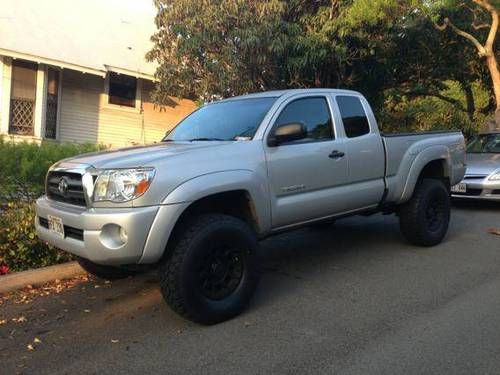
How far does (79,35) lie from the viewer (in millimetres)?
14852

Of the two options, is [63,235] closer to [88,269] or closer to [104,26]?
[88,269]

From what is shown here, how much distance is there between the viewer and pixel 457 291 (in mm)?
5258

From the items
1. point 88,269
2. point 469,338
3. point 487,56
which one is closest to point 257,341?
point 469,338

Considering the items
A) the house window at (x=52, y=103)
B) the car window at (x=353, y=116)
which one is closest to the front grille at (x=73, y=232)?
the car window at (x=353, y=116)

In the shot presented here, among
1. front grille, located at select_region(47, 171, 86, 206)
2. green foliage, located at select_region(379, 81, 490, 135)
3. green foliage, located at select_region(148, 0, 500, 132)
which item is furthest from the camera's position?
green foliage, located at select_region(379, 81, 490, 135)

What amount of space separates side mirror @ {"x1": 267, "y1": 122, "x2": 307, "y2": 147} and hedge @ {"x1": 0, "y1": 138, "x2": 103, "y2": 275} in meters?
2.59

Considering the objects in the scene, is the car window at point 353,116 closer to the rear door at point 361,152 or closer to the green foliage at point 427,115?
the rear door at point 361,152

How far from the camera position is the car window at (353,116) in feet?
19.7

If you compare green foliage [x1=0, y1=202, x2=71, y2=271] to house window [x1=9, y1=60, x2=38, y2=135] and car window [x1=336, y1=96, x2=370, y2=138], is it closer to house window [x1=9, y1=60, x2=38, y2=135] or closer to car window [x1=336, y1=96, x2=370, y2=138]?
car window [x1=336, y1=96, x2=370, y2=138]

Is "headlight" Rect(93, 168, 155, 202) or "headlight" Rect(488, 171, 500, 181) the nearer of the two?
"headlight" Rect(93, 168, 155, 202)

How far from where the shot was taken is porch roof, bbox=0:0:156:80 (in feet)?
43.1

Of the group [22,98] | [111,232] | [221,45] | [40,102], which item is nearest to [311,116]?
[111,232]

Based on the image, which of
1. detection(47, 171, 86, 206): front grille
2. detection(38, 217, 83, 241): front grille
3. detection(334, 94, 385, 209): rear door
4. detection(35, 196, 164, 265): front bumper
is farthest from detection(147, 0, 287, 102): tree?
detection(35, 196, 164, 265): front bumper

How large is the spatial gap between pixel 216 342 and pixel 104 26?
13921 millimetres
